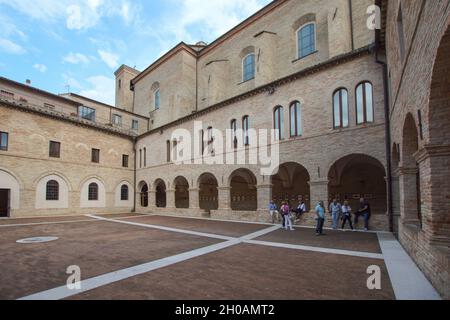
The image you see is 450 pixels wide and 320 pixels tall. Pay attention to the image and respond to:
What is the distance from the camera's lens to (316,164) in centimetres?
1445

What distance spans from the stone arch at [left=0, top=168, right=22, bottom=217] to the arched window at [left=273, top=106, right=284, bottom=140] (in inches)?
842

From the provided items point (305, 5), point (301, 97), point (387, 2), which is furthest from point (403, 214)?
point (305, 5)

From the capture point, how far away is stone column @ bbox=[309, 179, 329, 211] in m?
13.9

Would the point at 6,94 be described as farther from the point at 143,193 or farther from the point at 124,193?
the point at 143,193

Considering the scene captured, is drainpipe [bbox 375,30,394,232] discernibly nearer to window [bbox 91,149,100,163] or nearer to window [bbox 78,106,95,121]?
window [bbox 91,149,100,163]

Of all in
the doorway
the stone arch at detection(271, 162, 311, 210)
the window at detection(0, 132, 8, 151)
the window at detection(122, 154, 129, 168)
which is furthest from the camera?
the window at detection(122, 154, 129, 168)

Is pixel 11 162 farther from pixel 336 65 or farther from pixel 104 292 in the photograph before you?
pixel 336 65

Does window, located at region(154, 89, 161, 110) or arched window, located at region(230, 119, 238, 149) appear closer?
arched window, located at region(230, 119, 238, 149)

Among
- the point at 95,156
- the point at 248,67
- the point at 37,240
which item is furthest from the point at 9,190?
the point at 248,67

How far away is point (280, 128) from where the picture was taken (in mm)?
16609

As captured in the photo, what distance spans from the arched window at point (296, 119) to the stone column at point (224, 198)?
675 cm

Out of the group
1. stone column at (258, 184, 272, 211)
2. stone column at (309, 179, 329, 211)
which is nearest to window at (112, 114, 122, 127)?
stone column at (258, 184, 272, 211)

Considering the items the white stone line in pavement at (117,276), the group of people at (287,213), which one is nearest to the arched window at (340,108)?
the group of people at (287,213)

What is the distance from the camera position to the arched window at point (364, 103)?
42.5 ft
